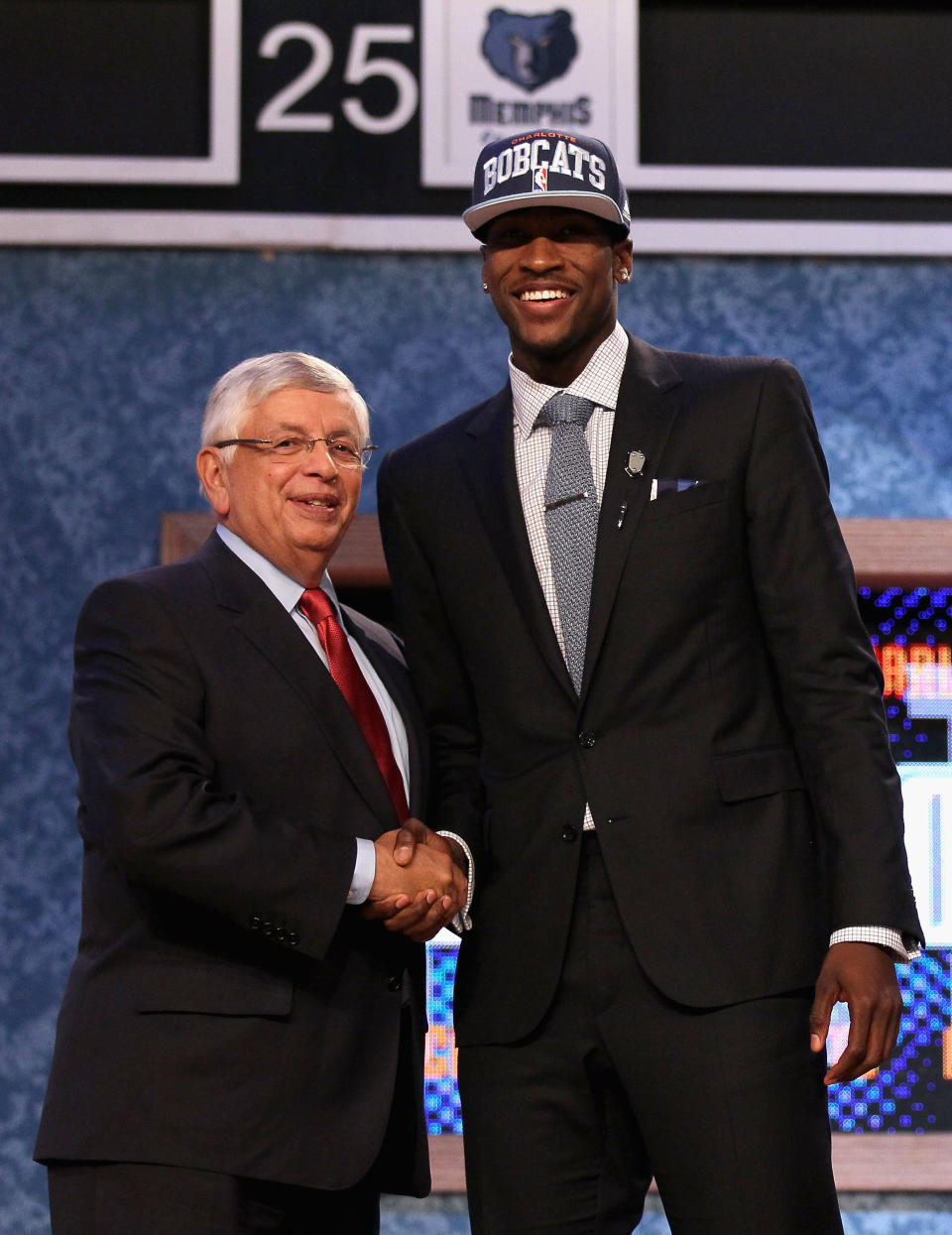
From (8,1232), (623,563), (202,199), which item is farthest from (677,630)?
(8,1232)

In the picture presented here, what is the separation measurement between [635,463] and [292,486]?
0.49 m

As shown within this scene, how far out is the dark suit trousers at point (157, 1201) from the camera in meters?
1.80

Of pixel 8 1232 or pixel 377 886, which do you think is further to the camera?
pixel 8 1232

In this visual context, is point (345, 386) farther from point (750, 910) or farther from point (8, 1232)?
point (8, 1232)

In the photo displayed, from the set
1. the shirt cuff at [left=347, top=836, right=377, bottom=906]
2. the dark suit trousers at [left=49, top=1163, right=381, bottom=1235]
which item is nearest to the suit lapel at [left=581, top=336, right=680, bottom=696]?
the shirt cuff at [left=347, top=836, right=377, bottom=906]

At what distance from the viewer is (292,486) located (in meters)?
2.13

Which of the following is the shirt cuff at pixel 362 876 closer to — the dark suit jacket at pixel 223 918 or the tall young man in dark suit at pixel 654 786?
the dark suit jacket at pixel 223 918

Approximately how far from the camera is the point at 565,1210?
5.91ft

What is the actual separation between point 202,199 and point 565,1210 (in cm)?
192

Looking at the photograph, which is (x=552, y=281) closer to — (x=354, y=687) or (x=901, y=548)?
(x=354, y=687)

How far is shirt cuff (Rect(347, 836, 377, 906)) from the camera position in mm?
1877

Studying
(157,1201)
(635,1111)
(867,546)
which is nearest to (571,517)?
(635,1111)

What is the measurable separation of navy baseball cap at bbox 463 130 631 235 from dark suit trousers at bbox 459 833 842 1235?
28.3 inches

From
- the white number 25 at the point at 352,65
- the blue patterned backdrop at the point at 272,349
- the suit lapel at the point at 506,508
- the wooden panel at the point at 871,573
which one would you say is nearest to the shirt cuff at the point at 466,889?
the suit lapel at the point at 506,508
